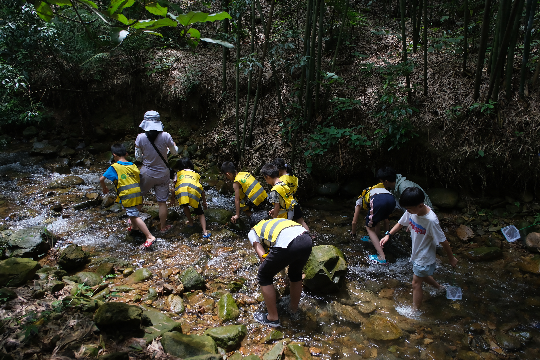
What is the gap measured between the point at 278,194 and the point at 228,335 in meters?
1.95

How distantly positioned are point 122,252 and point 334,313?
309 centimetres

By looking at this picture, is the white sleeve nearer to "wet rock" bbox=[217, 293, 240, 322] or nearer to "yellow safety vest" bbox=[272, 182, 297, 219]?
"wet rock" bbox=[217, 293, 240, 322]

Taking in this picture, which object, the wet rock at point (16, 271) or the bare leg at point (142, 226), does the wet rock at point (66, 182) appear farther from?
the wet rock at point (16, 271)

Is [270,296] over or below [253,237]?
below

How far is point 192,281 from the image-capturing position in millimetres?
3529

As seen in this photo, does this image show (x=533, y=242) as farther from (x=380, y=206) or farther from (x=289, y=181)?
(x=289, y=181)

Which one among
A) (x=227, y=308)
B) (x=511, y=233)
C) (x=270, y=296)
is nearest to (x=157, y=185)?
(x=227, y=308)

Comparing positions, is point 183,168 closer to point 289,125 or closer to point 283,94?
point 289,125

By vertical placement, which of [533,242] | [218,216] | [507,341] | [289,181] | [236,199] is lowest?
[507,341]

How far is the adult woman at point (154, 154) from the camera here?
4602 millimetres

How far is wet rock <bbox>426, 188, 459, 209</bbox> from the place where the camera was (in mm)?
5352

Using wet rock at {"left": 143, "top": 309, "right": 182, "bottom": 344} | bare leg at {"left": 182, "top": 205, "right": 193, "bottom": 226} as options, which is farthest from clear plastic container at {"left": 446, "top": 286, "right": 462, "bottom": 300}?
bare leg at {"left": 182, "top": 205, "right": 193, "bottom": 226}

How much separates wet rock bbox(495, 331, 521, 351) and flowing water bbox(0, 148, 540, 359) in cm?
1

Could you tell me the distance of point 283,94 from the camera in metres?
7.11
